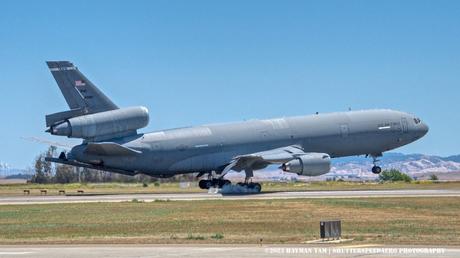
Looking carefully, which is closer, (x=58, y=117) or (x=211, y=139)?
(x=58, y=117)

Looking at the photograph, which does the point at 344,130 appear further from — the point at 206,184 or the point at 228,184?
the point at 206,184

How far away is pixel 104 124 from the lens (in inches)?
2719

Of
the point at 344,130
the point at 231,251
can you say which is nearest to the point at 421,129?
the point at 344,130

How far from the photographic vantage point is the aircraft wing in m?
71.4

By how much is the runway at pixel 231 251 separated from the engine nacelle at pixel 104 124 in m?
37.6

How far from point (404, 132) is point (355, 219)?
124 ft

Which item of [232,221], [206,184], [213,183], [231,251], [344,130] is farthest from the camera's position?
[206,184]

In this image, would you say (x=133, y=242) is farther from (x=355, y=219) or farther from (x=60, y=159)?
(x=60, y=159)

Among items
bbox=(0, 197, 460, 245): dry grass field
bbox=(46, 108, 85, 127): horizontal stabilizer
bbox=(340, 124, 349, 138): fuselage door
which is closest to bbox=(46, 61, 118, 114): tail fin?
bbox=(46, 108, 85, 127): horizontal stabilizer

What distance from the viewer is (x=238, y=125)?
75.0 meters

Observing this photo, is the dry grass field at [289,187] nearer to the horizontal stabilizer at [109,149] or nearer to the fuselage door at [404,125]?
the fuselage door at [404,125]

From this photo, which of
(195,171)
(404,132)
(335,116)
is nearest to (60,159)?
(195,171)

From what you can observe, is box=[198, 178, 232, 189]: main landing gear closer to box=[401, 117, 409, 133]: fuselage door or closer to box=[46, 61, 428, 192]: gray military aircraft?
box=[46, 61, 428, 192]: gray military aircraft

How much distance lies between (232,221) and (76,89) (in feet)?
100
